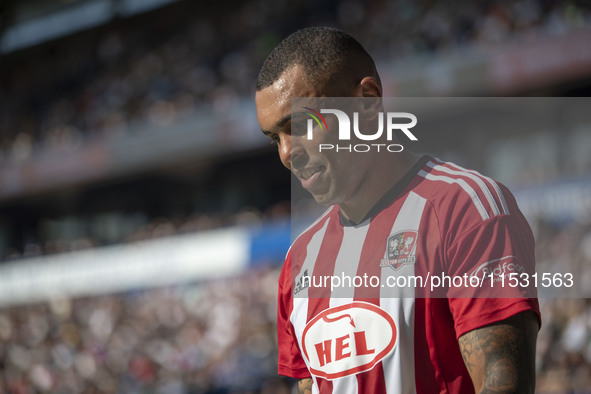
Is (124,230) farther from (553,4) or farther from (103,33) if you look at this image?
(553,4)

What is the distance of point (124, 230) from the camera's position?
603 inches

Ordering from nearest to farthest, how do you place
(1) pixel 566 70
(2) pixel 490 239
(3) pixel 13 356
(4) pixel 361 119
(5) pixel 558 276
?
(2) pixel 490 239 < (4) pixel 361 119 < (5) pixel 558 276 < (1) pixel 566 70 < (3) pixel 13 356

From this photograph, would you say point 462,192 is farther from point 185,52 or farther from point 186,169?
point 185,52

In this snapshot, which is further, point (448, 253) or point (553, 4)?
point (553, 4)

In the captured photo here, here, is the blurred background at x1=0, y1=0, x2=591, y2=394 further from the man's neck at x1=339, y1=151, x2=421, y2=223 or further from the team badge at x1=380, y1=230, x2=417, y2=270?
the team badge at x1=380, y1=230, x2=417, y2=270

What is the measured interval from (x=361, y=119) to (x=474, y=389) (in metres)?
0.57

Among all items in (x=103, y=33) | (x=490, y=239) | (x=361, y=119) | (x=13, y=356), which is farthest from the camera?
(x=103, y=33)

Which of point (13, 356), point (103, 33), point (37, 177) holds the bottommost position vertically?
point (13, 356)

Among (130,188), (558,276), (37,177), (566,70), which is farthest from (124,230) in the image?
(558,276)

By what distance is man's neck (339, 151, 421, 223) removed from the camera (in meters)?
1.64

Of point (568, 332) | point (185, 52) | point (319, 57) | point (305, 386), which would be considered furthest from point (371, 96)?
point (185, 52)

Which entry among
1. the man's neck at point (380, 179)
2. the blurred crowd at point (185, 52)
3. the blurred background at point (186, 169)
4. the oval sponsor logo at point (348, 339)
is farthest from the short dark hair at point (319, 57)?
the blurred crowd at point (185, 52)

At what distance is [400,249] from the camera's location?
1519 millimetres

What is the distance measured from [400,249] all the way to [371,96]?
32 cm
